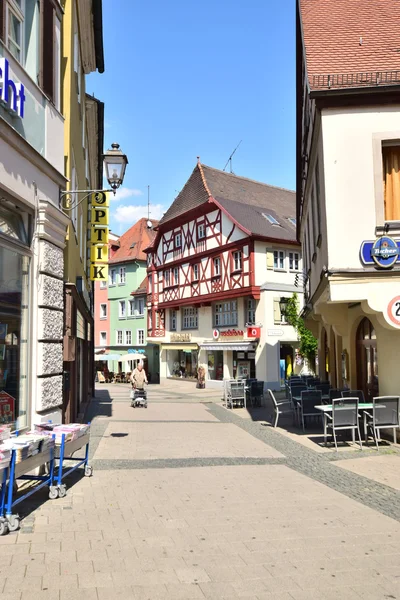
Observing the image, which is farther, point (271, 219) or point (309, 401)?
point (271, 219)

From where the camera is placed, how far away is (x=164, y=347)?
3906cm

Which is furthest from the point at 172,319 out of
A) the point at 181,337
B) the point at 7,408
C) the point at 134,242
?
the point at 7,408

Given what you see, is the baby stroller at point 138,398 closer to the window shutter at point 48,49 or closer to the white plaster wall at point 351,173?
the white plaster wall at point 351,173

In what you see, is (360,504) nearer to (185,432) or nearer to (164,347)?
(185,432)

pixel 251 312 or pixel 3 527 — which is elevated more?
pixel 251 312

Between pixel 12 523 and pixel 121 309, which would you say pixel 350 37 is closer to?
pixel 12 523

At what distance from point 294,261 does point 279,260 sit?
1226 mm

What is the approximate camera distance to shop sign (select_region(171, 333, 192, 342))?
118ft

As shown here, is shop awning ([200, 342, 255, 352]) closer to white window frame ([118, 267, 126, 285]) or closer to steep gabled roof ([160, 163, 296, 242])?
steep gabled roof ([160, 163, 296, 242])

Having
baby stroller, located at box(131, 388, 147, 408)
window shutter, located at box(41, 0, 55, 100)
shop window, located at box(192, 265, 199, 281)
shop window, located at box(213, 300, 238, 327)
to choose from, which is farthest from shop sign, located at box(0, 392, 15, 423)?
shop window, located at box(192, 265, 199, 281)

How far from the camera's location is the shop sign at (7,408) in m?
7.03

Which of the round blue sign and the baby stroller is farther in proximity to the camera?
the baby stroller

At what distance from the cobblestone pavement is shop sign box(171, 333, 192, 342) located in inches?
1041

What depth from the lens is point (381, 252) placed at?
10.2 metres
